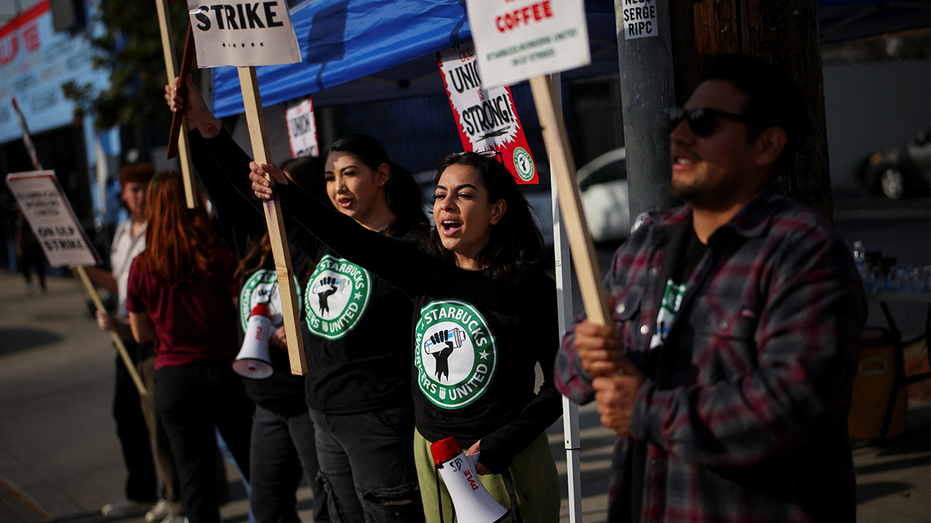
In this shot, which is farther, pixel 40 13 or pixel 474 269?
pixel 40 13

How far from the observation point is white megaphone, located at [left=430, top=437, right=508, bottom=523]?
7.39 feet

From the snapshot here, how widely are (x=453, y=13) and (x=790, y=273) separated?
2.13 metres

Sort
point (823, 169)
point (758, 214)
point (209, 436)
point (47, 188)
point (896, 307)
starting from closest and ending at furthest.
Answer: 1. point (758, 214)
2. point (823, 169)
3. point (209, 436)
4. point (47, 188)
5. point (896, 307)

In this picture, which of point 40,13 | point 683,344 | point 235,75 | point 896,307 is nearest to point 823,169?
point 683,344

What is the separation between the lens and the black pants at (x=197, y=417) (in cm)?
375

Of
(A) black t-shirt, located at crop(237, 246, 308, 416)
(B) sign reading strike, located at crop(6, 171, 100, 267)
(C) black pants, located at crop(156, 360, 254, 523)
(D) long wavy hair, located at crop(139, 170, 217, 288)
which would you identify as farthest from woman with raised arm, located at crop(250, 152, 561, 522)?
(B) sign reading strike, located at crop(6, 171, 100, 267)

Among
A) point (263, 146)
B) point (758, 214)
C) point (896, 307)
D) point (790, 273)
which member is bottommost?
point (896, 307)

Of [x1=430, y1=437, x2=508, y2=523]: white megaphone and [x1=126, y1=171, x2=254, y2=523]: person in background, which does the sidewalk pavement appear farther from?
[x1=430, y1=437, x2=508, y2=523]: white megaphone

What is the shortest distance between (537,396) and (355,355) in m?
0.76

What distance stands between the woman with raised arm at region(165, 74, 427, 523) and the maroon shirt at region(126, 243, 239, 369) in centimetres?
97

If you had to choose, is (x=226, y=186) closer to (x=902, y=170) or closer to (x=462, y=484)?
(x=462, y=484)

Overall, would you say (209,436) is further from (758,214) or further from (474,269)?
(758,214)

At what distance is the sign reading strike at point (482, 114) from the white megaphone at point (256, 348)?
1.11 metres

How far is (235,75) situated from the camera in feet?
15.5
